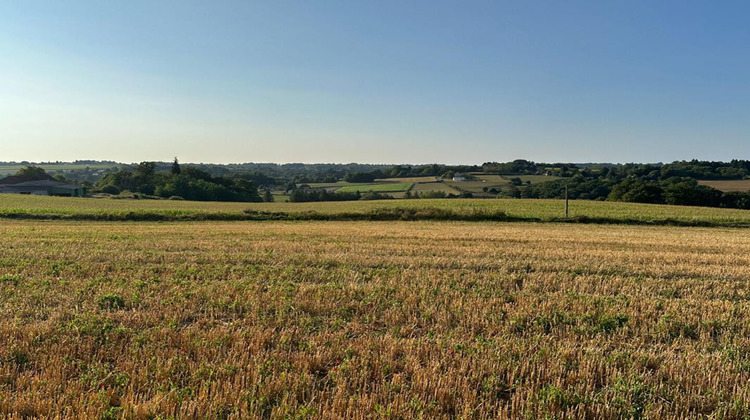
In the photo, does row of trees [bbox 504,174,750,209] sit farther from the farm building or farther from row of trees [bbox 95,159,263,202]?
the farm building

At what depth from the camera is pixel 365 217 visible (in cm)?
3797

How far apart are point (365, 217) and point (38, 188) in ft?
265

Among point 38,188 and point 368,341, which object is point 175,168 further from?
Result: point 368,341

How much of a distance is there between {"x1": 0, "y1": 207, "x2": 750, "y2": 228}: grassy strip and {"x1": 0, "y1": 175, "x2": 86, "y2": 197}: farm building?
2384 inches

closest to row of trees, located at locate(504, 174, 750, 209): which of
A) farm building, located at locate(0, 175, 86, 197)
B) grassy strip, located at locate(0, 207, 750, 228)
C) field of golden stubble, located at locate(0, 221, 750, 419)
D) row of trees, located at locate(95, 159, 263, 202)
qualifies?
Result: grassy strip, located at locate(0, 207, 750, 228)

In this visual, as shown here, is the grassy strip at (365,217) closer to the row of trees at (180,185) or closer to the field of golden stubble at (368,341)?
the field of golden stubble at (368,341)

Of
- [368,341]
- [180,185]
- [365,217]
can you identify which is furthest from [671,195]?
[180,185]

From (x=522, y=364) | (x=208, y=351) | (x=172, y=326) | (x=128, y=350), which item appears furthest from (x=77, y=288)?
(x=522, y=364)

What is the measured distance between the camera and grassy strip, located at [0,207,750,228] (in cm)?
3466

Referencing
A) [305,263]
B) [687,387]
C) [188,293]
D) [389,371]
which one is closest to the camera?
[687,387]

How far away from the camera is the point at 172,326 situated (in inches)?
260

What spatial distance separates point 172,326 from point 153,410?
2578 millimetres

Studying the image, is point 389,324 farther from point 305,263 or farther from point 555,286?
point 305,263

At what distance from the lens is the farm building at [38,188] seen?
8325cm
